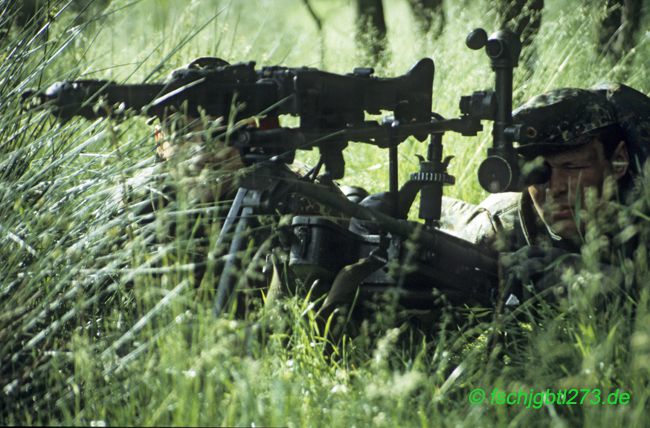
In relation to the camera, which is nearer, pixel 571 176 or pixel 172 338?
pixel 172 338

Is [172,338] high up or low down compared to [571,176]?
down

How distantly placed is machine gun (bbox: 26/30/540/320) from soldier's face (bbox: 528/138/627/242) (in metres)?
0.44

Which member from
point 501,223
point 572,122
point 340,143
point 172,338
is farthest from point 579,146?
point 172,338

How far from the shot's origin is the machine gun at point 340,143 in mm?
2834

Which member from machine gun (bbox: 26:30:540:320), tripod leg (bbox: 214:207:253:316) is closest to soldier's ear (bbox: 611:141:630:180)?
machine gun (bbox: 26:30:540:320)

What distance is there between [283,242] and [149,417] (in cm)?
94

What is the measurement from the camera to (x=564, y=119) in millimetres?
3691

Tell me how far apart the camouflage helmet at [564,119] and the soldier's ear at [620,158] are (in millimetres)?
98

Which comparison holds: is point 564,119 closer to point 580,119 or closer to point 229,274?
point 580,119

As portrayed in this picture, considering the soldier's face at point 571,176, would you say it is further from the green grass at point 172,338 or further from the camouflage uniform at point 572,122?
the green grass at point 172,338

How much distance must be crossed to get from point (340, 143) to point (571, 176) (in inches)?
41.2

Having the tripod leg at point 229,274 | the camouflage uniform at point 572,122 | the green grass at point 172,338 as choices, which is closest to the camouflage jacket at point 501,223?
the camouflage uniform at point 572,122

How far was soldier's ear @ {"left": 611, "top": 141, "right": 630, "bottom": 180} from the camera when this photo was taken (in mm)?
3697

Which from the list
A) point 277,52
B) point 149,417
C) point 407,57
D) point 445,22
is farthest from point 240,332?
point 445,22
